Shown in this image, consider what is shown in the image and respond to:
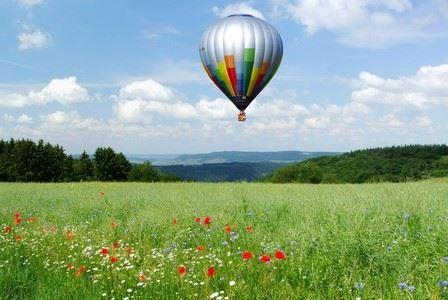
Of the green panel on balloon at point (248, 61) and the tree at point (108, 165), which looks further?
the tree at point (108, 165)

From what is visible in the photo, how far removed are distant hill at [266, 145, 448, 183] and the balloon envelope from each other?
5823 centimetres

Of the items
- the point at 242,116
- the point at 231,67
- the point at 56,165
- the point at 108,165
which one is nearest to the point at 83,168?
the point at 108,165

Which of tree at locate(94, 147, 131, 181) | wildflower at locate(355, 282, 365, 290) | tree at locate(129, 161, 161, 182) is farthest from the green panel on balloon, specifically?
tree at locate(94, 147, 131, 181)

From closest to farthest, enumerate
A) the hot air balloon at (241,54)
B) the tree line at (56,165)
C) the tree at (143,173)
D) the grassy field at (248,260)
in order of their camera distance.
→ the grassy field at (248,260)
the hot air balloon at (241,54)
the tree line at (56,165)
the tree at (143,173)

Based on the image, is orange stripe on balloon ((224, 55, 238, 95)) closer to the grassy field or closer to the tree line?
the grassy field

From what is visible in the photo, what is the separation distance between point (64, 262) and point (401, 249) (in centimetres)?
547

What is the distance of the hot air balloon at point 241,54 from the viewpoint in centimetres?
2628

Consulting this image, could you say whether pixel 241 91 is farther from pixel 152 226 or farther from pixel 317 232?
pixel 317 232

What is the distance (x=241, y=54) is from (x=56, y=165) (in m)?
62.9

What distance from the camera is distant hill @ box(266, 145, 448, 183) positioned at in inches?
3519

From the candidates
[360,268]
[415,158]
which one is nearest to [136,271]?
[360,268]

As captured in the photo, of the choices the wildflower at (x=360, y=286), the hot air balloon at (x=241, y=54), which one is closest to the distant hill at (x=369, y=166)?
the hot air balloon at (x=241, y=54)

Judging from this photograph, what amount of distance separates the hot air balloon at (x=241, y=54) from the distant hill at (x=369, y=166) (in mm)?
58190

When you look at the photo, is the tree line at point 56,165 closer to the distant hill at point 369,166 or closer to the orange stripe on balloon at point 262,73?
the distant hill at point 369,166
